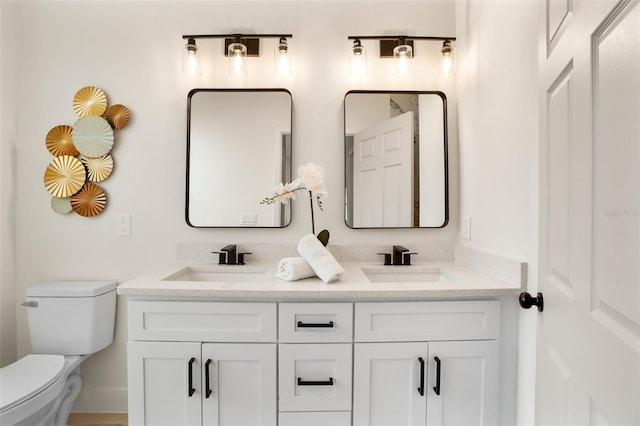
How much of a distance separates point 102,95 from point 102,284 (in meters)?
1.05

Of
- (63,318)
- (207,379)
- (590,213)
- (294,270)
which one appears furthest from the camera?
(63,318)

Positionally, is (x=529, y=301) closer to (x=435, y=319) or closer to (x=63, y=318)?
(x=435, y=319)

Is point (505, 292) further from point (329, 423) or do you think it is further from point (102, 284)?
point (102, 284)

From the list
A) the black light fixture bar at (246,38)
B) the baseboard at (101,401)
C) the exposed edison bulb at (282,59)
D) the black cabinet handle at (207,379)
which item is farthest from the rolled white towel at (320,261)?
the baseboard at (101,401)

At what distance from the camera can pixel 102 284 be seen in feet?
5.85

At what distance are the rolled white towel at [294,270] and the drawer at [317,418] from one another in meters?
0.53

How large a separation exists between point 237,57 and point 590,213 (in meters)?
1.73

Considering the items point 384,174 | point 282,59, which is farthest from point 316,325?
point 282,59

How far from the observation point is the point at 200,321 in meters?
1.31

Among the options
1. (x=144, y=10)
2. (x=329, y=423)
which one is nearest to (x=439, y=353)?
(x=329, y=423)

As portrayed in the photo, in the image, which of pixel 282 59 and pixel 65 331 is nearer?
pixel 65 331

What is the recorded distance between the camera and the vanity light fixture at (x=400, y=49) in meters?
1.79

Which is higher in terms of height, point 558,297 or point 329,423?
point 558,297

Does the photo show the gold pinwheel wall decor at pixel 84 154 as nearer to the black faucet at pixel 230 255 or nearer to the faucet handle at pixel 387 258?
the black faucet at pixel 230 255
